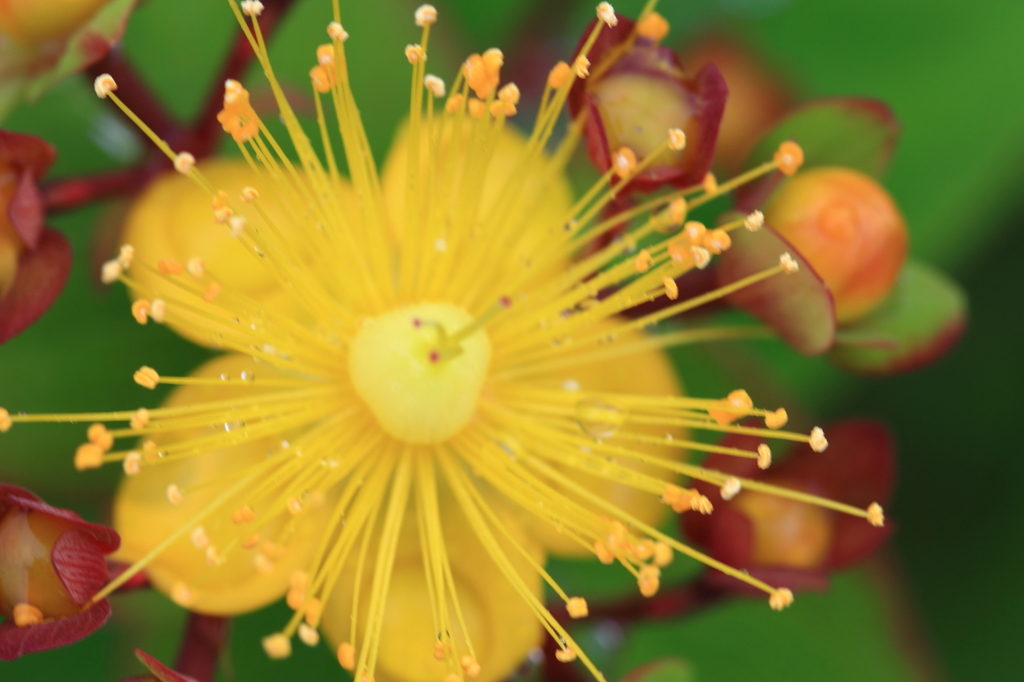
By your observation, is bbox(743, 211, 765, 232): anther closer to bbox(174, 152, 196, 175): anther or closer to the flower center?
the flower center

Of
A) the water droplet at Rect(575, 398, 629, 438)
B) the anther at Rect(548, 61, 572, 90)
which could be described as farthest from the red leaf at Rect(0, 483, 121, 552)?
the anther at Rect(548, 61, 572, 90)

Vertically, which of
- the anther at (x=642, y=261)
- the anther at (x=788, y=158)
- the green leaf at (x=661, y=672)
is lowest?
the green leaf at (x=661, y=672)

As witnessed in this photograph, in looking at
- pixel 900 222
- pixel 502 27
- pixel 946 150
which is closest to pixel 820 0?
pixel 946 150

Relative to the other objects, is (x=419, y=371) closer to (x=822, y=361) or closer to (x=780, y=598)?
(x=780, y=598)

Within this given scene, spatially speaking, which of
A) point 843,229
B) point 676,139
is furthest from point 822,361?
point 676,139

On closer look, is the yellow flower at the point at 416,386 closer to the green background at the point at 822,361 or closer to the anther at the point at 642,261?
the anther at the point at 642,261

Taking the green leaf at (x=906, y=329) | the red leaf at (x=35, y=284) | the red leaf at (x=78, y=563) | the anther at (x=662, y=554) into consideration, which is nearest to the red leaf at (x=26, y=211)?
the red leaf at (x=35, y=284)
